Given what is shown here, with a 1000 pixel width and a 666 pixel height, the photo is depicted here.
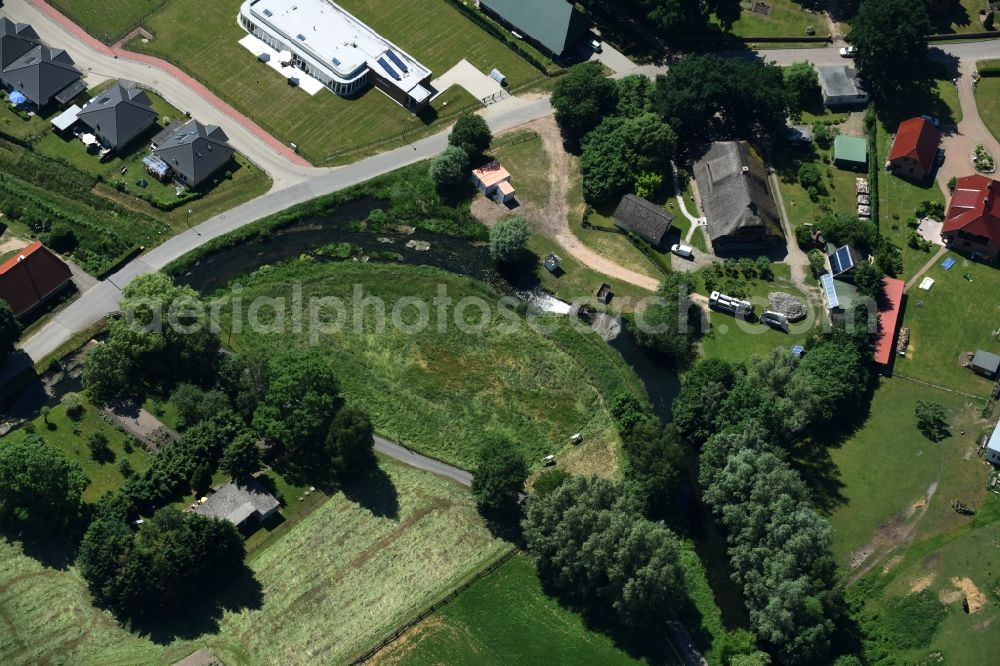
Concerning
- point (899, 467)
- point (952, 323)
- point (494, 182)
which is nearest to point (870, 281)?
point (952, 323)

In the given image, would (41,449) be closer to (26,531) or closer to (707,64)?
(26,531)

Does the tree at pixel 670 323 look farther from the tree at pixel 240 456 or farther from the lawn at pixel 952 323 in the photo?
the tree at pixel 240 456

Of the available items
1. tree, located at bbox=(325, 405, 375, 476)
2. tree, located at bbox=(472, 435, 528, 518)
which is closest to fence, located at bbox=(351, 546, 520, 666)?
tree, located at bbox=(472, 435, 528, 518)

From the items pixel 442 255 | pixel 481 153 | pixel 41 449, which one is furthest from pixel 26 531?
pixel 481 153

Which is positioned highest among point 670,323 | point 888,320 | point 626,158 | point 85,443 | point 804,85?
point 626,158

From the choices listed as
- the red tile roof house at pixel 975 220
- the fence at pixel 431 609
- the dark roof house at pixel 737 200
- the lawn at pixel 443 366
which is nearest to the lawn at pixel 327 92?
the lawn at pixel 443 366

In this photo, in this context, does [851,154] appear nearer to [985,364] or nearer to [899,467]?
[985,364]

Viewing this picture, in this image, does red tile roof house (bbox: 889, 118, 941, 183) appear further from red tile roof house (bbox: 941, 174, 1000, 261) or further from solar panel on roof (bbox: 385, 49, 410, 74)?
solar panel on roof (bbox: 385, 49, 410, 74)
